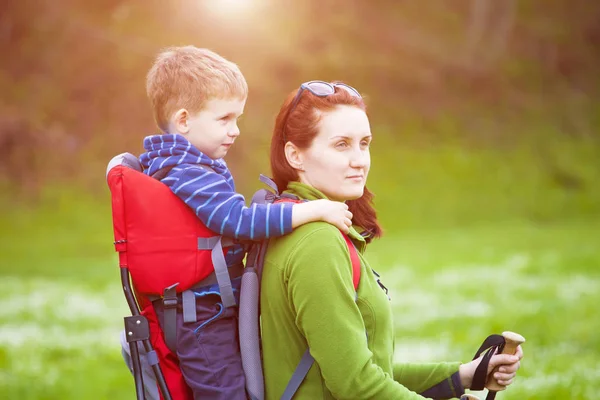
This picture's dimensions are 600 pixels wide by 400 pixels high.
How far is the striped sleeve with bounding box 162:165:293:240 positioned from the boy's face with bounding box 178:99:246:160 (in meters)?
0.23

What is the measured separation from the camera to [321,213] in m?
2.84

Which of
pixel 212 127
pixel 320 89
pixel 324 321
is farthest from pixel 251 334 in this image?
pixel 320 89

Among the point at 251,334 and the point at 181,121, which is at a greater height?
the point at 181,121

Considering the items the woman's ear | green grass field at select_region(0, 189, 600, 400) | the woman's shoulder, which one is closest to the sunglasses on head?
the woman's ear

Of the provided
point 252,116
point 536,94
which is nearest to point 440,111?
point 536,94

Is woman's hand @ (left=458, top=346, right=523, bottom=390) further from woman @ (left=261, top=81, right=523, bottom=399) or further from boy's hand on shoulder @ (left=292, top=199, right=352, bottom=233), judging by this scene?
boy's hand on shoulder @ (left=292, top=199, right=352, bottom=233)

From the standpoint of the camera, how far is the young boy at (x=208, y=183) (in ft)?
9.47

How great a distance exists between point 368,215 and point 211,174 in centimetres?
71

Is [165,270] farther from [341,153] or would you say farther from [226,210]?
[341,153]

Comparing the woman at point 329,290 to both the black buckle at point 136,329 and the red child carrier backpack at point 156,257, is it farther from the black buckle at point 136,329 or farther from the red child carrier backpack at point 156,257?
the black buckle at point 136,329

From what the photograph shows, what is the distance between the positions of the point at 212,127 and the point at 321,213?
64 centimetres

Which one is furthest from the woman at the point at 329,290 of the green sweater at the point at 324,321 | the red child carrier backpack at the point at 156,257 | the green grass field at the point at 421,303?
the green grass field at the point at 421,303

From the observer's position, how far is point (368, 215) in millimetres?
3400

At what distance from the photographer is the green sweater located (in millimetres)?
2699
